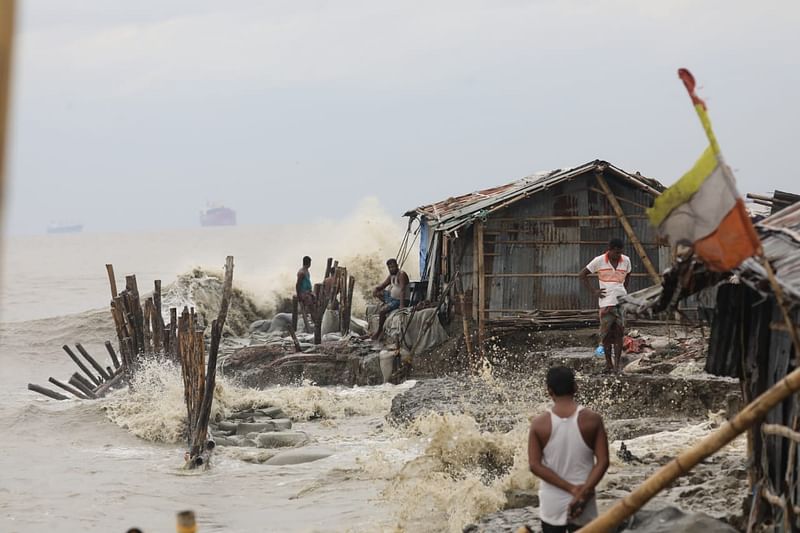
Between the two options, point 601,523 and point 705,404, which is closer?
point 601,523

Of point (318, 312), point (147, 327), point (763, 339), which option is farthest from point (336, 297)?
point (763, 339)

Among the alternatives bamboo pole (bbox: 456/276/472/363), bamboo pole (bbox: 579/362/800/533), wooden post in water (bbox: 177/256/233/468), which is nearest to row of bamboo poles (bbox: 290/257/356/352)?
bamboo pole (bbox: 456/276/472/363)

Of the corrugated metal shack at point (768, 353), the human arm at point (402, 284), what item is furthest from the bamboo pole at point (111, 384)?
the corrugated metal shack at point (768, 353)

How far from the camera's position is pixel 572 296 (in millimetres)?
17312

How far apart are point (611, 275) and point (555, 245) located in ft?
17.6

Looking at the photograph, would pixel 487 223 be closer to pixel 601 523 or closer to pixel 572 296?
pixel 572 296

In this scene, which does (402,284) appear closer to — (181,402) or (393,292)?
(393,292)

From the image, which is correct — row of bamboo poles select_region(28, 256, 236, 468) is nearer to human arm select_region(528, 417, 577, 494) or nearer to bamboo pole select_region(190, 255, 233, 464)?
bamboo pole select_region(190, 255, 233, 464)

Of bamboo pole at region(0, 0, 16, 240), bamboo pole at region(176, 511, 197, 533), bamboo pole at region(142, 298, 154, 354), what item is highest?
bamboo pole at region(0, 0, 16, 240)

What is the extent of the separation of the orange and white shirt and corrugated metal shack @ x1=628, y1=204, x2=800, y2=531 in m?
4.90

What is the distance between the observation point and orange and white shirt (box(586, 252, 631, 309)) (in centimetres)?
1193

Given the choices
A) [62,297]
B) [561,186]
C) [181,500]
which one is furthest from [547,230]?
[62,297]

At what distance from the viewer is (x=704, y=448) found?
14.2 ft

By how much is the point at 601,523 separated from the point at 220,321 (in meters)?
8.00
